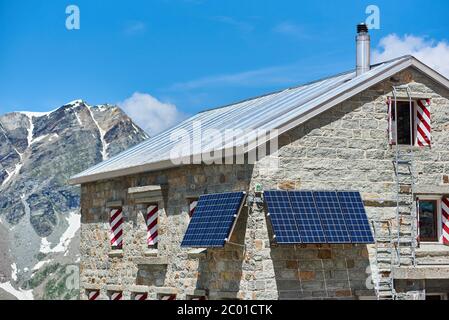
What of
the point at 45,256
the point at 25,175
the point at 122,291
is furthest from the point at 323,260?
the point at 25,175

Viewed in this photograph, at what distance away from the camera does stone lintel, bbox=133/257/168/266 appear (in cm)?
2486

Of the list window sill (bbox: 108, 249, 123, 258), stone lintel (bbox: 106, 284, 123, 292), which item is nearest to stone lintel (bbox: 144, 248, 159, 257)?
window sill (bbox: 108, 249, 123, 258)

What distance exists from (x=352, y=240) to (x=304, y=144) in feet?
7.64

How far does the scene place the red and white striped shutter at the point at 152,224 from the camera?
84.6ft

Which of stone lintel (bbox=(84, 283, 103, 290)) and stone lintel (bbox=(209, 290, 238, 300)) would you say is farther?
stone lintel (bbox=(84, 283, 103, 290))

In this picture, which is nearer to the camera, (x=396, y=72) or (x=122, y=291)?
(x=396, y=72)

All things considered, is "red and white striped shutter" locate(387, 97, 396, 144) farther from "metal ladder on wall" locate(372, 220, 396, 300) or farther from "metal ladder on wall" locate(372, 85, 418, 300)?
"metal ladder on wall" locate(372, 220, 396, 300)

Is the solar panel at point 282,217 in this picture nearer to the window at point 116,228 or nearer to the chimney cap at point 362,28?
the chimney cap at point 362,28

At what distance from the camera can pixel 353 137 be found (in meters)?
22.1

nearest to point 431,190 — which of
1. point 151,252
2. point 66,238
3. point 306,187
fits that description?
point 306,187

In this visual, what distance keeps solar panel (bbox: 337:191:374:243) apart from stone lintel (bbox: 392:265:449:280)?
1519 mm
